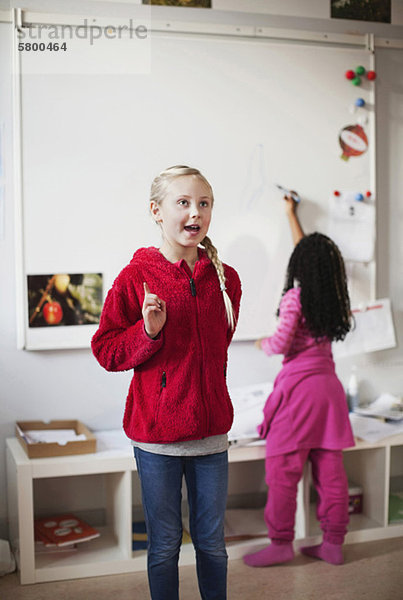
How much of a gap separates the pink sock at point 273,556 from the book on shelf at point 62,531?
519 mm

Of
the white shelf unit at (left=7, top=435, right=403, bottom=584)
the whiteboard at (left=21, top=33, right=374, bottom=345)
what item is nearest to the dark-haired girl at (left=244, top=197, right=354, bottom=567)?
the white shelf unit at (left=7, top=435, right=403, bottom=584)

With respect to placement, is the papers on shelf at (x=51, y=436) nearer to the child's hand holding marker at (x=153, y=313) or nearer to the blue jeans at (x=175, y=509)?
the blue jeans at (x=175, y=509)

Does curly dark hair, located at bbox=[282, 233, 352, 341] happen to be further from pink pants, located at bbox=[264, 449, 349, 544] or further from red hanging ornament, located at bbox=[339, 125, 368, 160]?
red hanging ornament, located at bbox=[339, 125, 368, 160]

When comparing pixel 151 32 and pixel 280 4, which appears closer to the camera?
pixel 151 32

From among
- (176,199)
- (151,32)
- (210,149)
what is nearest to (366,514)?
(210,149)

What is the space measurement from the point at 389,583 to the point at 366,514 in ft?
1.63

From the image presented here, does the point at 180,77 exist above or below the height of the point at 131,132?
above

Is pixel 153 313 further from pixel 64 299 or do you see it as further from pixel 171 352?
pixel 64 299

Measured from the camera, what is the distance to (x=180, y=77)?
7.96 feet

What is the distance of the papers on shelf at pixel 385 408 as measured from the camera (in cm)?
260

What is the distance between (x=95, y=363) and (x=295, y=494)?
2.65 ft

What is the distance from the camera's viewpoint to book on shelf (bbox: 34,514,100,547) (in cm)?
224

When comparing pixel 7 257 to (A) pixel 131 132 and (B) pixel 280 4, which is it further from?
(B) pixel 280 4

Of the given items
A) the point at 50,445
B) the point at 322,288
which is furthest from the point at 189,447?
the point at 322,288
